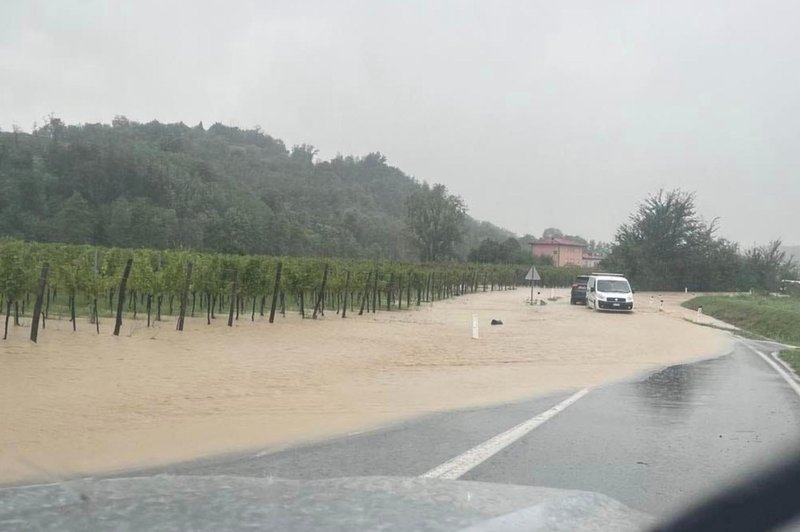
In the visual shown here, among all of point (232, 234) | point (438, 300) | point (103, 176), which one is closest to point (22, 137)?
point (103, 176)

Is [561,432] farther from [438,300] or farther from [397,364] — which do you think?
[438,300]

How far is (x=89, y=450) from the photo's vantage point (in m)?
8.26

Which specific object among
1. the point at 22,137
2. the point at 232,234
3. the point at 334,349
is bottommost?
the point at 334,349

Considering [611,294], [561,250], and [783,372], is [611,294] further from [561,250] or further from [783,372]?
[561,250]

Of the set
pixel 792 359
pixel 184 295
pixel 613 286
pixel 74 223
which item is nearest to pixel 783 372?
pixel 792 359

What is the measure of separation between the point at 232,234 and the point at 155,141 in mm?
26507

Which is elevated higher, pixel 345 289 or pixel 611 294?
pixel 611 294

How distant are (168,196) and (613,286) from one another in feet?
139

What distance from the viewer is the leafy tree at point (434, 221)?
130m

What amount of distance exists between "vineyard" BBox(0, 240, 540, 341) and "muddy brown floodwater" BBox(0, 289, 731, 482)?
1.09 m

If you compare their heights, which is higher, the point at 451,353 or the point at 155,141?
the point at 155,141

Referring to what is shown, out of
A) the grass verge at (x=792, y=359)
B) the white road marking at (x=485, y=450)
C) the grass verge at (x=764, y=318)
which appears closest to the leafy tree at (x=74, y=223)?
the grass verge at (x=764, y=318)

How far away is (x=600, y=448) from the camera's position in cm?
845

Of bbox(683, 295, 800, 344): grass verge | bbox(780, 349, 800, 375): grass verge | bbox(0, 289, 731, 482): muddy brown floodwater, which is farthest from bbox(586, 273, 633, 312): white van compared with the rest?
bbox(780, 349, 800, 375): grass verge
